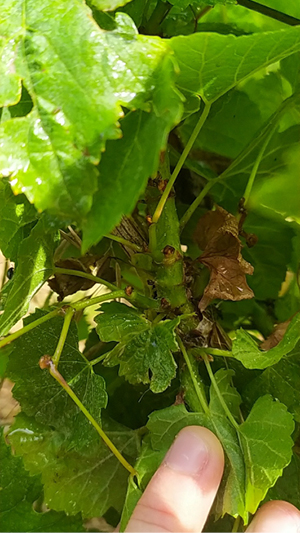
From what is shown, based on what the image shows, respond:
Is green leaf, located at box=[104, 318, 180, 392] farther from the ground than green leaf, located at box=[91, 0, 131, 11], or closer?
closer

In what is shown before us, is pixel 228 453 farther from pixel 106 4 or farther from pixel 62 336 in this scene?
pixel 106 4

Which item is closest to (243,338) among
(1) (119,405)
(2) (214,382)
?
(2) (214,382)

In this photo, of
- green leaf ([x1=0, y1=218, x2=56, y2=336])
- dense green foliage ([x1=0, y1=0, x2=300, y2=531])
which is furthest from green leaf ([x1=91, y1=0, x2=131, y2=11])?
green leaf ([x1=0, y1=218, x2=56, y2=336])

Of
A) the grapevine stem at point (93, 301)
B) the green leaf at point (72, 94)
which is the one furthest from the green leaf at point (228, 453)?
the green leaf at point (72, 94)

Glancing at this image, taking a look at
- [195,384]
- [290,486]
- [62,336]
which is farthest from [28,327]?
[290,486]

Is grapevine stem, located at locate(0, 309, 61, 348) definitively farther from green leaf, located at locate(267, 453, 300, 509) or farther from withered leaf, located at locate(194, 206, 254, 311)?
green leaf, located at locate(267, 453, 300, 509)
